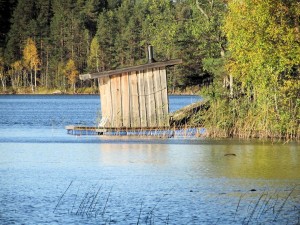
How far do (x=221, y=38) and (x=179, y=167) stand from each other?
53.3 feet

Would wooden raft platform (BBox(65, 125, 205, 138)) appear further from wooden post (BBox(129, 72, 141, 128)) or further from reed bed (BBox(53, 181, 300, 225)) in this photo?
reed bed (BBox(53, 181, 300, 225))

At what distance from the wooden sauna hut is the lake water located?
56.1 inches

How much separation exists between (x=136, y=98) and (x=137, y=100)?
94 millimetres

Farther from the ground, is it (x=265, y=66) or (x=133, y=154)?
(x=265, y=66)

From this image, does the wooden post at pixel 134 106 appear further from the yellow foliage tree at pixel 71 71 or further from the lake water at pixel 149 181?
the yellow foliage tree at pixel 71 71

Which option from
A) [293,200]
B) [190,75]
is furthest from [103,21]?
[293,200]

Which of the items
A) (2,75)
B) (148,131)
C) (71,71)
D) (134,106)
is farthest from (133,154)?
(2,75)

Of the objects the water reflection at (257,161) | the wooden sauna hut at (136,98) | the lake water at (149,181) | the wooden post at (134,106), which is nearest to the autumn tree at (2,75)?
the wooden sauna hut at (136,98)

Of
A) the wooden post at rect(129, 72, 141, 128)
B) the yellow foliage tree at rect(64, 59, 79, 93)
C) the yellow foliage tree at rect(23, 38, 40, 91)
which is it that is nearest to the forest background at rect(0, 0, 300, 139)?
the wooden post at rect(129, 72, 141, 128)

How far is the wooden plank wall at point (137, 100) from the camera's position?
39.1 metres

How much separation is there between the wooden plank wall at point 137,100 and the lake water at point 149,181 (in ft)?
4.76

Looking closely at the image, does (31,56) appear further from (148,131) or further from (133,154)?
(133,154)

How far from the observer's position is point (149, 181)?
2411 cm

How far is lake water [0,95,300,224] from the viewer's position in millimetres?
18641
